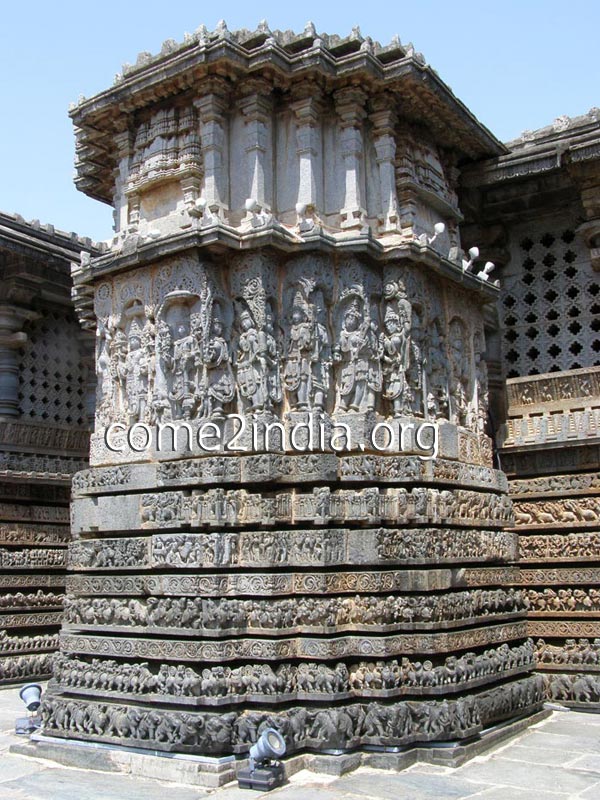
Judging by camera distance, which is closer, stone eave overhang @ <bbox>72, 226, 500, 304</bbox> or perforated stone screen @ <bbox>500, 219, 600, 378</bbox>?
stone eave overhang @ <bbox>72, 226, 500, 304</bbox>

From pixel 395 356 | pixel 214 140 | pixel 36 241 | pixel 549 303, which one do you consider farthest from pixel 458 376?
pixel 36 241

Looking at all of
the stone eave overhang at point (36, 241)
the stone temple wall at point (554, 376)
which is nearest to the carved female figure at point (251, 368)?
the stone temple wall at point (554, 376)

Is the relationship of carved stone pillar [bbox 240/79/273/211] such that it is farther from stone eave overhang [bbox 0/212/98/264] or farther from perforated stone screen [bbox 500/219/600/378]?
stone eave overhang [bbox 0/212/98/264]

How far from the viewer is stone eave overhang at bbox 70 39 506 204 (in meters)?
10.1

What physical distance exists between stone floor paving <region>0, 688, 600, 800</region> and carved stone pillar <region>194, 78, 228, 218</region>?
5.82m

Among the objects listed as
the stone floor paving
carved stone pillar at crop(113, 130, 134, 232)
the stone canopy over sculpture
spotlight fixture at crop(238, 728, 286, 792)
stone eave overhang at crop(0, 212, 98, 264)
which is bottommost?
the stone floor paving

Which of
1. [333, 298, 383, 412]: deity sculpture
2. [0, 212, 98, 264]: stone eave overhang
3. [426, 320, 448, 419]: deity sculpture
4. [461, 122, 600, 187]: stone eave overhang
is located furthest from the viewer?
[0, 212, 98, 264]: stone eave overhang

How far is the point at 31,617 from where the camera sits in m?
14.7

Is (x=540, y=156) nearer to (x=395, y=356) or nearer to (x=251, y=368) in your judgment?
(x=395, y=356)

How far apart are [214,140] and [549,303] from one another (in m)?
5.37

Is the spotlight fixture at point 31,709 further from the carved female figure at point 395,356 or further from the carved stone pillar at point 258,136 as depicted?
the carved stone pillar at point 258,136

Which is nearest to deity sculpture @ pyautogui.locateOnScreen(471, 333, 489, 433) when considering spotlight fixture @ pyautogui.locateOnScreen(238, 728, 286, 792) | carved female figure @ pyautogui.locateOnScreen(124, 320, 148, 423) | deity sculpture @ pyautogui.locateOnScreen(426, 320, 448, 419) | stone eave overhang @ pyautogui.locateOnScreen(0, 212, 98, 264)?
deity sculpture @ pyautogui.locateOnScreen(426, 320, 448, 419)

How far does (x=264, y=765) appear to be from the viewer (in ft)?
26.7

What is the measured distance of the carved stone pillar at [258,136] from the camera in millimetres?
10141
